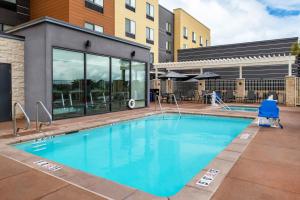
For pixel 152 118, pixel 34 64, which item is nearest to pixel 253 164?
pixel 152 118

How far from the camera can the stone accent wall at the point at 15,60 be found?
872cm

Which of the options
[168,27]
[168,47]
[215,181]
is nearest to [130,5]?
[168,27]

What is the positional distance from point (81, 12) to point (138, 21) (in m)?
6.90

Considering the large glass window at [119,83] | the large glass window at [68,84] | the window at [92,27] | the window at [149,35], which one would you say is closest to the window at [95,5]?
the window at [92,27]

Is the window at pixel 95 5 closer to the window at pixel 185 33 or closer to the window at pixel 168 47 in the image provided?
the window at pixel 168 47

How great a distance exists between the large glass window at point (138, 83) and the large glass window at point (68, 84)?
3.61 m

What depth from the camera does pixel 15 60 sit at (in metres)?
9.12

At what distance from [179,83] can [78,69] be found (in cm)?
1333

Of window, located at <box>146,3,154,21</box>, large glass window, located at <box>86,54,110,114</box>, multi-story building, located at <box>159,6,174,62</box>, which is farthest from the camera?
multi-story building, located at <box>159,6,174,62</box>

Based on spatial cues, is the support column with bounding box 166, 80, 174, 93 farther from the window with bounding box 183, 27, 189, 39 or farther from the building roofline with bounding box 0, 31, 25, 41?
the building roofline with bounding box 0, 31, 25, 41

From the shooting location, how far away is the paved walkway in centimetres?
315

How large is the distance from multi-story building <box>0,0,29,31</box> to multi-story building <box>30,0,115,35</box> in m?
0.43

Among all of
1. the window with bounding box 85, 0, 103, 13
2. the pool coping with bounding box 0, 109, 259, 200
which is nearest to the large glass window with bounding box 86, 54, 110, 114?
the pool coping with bounding box 0, 109, 259, 200

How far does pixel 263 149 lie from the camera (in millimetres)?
5227
